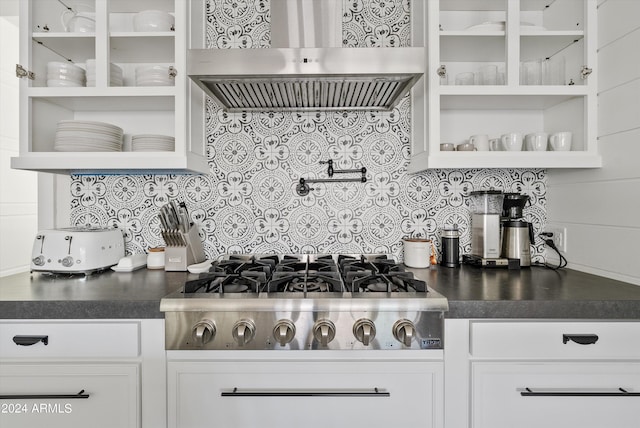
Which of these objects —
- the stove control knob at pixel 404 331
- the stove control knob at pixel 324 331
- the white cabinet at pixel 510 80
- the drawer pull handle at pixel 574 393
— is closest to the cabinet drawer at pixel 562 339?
the drawer pull handle at pixel 574 393

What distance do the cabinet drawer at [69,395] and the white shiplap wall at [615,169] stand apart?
190 cm

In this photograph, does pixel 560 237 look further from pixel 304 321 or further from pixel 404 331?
pixel 304 321

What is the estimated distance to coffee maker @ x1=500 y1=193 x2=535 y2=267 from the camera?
1721 mm

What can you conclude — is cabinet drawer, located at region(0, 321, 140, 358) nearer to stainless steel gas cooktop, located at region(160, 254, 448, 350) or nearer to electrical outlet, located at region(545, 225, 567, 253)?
stainless steel gas cooktop, located at region(160, 254, 448, 350)

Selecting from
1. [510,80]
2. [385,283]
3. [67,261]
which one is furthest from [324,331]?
[510,80]

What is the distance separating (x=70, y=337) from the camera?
1149 mm

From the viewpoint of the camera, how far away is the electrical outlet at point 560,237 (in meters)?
1.75

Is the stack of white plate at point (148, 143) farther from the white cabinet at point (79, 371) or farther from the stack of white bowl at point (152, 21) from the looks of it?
the white cabinet at point (79, 371)

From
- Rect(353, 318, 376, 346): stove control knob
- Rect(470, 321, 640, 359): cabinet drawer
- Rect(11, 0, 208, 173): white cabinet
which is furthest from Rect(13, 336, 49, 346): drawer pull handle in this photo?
Rect(470, 321, 640, 359): cabinet drawer

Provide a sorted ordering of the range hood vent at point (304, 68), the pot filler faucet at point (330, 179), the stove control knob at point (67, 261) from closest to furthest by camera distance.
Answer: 1. the range hood vent at point (304, 68)
2. the stove control knob at point (67, 261)
3. the pot filler faucet at point (330, 179)

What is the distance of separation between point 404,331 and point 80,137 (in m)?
1.59

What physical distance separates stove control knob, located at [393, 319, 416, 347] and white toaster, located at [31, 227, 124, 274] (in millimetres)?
1338

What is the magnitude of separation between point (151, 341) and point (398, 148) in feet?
4.75

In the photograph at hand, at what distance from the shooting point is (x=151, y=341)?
1.16 meters
